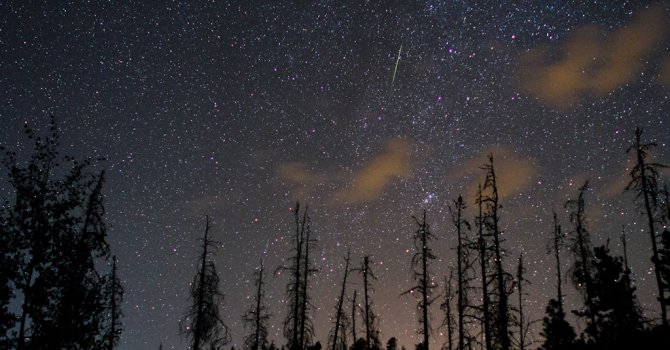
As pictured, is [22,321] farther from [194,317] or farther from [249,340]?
[249,340]

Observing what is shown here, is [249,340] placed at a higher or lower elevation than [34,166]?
lower

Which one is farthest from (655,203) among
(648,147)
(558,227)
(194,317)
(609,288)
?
(194,317)

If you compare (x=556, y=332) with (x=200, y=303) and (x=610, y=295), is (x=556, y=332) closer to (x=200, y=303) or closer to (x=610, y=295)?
(x=610, y=295)

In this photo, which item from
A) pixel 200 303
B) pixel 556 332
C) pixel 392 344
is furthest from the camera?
pixel 392 344

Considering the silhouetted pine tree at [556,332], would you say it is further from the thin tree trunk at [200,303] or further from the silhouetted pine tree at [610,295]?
the thin tree trunk at [200,303]

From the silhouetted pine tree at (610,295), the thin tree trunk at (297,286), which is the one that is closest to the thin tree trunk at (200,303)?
the thin tree trunk at (297,286)

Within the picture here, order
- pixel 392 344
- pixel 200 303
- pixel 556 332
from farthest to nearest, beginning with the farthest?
pixel 392 344, pixel 556 332, pixel 200 303

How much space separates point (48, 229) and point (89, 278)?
2435 mm

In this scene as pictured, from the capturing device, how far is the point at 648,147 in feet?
76.7

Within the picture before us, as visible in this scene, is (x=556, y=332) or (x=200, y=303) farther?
(x=556, y=332)

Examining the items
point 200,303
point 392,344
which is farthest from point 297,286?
point 392,344

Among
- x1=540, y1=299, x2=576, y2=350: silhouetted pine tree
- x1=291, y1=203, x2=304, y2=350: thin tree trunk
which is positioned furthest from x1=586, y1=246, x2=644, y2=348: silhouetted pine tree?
x1=291, y1=203, x2=304, y2=350: thin tree trunk

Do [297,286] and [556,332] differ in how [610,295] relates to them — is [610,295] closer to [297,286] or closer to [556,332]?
[556,332]

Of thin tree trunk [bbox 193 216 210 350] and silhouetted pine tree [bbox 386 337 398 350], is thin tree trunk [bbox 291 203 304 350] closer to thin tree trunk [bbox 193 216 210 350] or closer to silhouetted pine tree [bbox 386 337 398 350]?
thin tree trunk [bbox 193 216 210 350]
